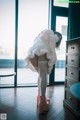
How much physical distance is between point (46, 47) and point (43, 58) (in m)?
0.19

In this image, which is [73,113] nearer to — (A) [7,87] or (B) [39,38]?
(B) [39,38]

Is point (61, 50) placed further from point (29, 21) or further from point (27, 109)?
point (27, 109)

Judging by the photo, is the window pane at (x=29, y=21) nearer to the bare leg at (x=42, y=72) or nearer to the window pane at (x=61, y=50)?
the window pane at (x=61, y=50)

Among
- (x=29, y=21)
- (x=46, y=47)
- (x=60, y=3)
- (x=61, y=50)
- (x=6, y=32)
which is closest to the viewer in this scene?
(x=46, y=47)

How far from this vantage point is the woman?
8.89 ft

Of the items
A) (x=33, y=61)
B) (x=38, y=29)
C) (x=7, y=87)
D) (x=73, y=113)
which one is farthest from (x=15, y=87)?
(x=73, y=113)

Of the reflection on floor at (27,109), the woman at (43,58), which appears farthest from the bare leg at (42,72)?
the reflection on floor at (27,109)

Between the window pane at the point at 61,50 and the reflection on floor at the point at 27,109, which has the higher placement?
the window pane at the point at 61,50

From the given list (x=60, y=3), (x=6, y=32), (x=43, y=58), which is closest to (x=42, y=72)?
(x=43, y=58)

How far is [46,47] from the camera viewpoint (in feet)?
9.01

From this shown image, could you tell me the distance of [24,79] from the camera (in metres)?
5.11

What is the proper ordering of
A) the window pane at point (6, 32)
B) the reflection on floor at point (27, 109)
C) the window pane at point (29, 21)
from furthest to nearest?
the window pane at point (29, 21) → the window pane at point (6, 32) → the reflection on floor at point (27, 109)

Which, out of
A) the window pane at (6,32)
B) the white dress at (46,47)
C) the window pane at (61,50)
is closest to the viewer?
the white dress at (46,47)

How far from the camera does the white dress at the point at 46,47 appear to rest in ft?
8.85
